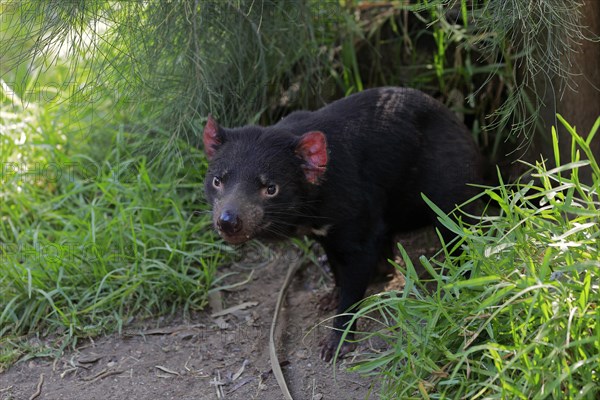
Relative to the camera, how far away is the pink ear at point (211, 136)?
3520 millimetres

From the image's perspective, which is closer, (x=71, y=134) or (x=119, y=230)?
(x=119, y=230)

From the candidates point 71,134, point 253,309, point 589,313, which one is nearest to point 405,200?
point 253,309

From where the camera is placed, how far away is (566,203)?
270 cm

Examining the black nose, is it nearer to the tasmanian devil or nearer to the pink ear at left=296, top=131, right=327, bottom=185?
the tasmanian devil

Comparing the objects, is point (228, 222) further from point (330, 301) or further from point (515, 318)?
point (515, 318)

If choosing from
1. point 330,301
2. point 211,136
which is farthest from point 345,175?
point 330,301

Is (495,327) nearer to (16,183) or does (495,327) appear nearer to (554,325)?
(554,325)

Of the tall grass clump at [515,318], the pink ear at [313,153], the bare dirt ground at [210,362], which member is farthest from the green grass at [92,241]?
the tall grass clump at [515,318]

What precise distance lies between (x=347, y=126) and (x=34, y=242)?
1.79 metres

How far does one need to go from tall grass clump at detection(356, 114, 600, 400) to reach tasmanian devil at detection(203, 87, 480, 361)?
707 mm

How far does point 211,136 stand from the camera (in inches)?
140

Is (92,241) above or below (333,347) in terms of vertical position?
above

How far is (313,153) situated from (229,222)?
494 millimetres

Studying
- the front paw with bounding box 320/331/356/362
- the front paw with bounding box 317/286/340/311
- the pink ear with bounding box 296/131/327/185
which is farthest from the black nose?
the front paw with bounding box 317/286/340/311
